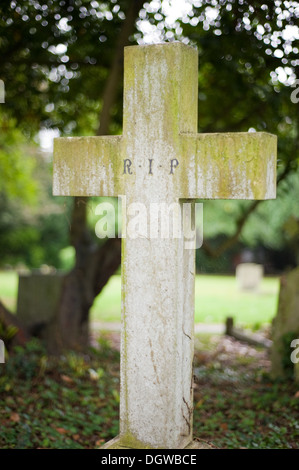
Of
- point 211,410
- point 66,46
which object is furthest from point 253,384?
point 66,46

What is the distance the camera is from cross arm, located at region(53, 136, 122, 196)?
3744 mm

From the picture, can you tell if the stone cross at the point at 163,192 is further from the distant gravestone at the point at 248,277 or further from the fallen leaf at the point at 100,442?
the distant gravestone at the point at 248,277

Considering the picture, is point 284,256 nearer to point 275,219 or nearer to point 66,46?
point 275,219

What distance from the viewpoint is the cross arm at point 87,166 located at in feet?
12.3

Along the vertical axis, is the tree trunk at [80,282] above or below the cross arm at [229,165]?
below

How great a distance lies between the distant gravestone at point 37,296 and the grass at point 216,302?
2.34 metres

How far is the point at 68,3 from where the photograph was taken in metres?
6.64

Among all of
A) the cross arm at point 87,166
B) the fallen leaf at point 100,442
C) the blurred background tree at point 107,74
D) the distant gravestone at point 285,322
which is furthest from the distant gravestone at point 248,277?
the cross arm at point 87,166

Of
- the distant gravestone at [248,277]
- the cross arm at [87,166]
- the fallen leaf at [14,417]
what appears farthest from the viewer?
the distant gravestone at [248,277]

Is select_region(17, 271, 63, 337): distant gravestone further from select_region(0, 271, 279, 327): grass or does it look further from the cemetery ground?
select_region(0, 271, 279, 327): grass

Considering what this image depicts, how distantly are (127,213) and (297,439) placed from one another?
8.43 ft

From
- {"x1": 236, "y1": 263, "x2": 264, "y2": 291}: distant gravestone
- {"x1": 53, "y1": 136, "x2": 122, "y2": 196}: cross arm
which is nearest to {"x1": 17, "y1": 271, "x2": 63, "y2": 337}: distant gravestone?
{"x1": 53, "y1": 136, "x2": 122, "y2": 196}: cross arm

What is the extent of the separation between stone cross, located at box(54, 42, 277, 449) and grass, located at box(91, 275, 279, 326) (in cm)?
785

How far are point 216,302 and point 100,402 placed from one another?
34.5ft
